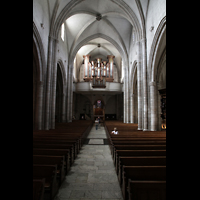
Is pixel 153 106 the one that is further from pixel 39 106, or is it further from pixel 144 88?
pixel 39 106

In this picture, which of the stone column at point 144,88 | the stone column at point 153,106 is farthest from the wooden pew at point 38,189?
the stone column at point 144,88

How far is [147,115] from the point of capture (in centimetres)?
1019

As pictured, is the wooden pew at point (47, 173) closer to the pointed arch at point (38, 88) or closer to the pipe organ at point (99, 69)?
the pointed arch at point (38, 88)

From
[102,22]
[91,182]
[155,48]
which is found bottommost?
[91,182]

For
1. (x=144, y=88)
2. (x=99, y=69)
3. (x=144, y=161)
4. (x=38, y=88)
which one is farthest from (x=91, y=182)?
(x=99, y=69)

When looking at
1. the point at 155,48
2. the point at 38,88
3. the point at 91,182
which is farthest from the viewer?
the point at 38,88

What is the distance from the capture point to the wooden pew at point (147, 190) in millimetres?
2166

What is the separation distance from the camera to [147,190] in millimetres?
2195

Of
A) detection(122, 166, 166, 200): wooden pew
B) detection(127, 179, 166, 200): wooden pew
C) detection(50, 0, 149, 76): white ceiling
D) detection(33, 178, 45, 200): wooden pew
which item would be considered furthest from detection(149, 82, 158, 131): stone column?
detection(33, 178, 45, 200): wooden pew

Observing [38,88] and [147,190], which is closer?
[147,190]

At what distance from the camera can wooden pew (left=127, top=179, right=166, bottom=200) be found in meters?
2.17
